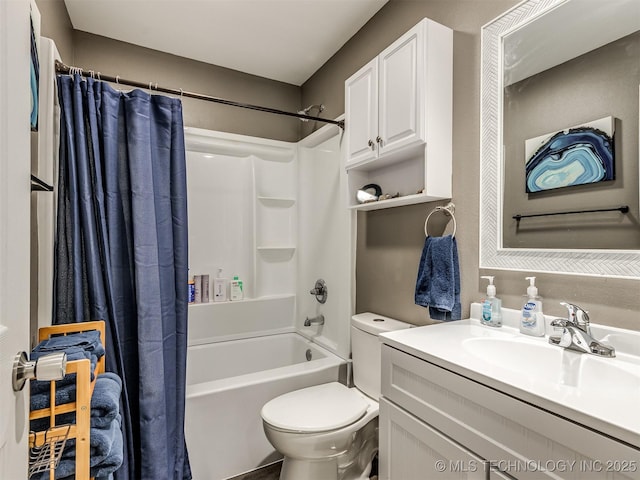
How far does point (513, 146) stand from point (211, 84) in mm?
2254

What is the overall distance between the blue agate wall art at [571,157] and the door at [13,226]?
1441 millimetres

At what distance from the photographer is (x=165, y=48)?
7.89 ft

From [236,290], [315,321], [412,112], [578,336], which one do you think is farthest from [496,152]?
[236,290]

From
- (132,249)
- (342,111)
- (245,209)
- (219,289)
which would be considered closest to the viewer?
(132,249)

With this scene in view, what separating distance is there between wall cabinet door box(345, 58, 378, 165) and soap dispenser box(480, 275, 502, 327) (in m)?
0.82

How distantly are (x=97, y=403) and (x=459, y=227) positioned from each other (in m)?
1.42

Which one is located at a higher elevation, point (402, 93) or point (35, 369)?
point (402, 93)

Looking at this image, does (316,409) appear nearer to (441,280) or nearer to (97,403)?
(441,280)

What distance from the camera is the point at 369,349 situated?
1751 millimetres

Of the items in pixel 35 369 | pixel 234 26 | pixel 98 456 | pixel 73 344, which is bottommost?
pixel 98 456

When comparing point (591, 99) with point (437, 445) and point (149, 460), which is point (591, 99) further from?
point (149, 460)

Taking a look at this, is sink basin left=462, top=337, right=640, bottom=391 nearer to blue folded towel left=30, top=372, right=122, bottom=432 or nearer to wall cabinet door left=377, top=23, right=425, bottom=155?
wall cabinet door left=377, top=23, right=425, bottom=155

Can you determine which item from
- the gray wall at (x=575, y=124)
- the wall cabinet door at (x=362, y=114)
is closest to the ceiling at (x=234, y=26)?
the wall cabinet door at (x=362, y=114)

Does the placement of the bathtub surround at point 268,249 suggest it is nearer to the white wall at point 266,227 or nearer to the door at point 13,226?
the white wall at point 266,227
